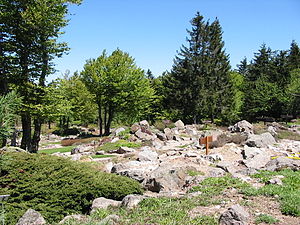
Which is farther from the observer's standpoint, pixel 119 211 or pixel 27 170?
pixel 27 170

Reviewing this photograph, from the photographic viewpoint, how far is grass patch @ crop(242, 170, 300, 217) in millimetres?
4719

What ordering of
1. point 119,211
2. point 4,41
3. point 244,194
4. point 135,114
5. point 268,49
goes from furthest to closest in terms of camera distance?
point 268,49 → point 135,114 → point 4,41 → point 244,194 → point 119,211

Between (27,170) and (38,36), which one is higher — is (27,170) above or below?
below

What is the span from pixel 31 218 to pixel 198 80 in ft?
95.5

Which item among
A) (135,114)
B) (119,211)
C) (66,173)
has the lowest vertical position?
(119,211)

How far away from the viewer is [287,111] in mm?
34250

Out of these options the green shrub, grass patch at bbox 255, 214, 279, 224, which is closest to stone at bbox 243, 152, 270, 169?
the green shrub

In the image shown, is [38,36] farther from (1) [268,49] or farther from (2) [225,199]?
(1) [268,49]

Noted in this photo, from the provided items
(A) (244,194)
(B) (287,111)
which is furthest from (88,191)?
(B) (287,111)

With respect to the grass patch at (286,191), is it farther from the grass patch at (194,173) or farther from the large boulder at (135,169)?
the large boulder at (135,169)

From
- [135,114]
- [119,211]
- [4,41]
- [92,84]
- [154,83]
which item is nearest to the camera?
[119,211]

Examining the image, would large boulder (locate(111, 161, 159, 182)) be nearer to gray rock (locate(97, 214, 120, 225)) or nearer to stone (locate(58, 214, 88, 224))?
stone (locate(58, 214, 88, 224))

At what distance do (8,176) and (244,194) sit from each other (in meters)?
5.29

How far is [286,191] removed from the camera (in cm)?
571
